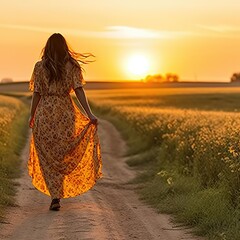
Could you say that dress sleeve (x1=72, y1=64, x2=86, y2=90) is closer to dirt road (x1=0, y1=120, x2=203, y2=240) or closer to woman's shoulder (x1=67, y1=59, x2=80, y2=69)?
woman's shoulder (x1=67, y1=59, x2=80, y2=69)

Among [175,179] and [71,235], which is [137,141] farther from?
[71,235]

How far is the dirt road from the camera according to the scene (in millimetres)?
10266

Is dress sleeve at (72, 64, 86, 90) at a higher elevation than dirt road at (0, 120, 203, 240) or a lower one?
higher

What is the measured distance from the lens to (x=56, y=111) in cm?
1231

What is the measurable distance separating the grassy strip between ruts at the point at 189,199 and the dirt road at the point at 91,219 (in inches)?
11.5

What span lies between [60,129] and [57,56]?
1176mm

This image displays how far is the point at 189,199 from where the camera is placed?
13016 mm

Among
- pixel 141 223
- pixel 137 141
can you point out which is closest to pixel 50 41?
pixel 141 223

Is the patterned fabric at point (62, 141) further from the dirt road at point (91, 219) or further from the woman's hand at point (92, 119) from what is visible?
the dirt road at point (91, 219)

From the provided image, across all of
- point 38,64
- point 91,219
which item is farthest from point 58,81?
point 91,219

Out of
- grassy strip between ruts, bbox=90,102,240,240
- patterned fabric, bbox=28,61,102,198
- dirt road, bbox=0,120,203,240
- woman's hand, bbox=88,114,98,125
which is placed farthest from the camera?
woman's hand, bbox=88,114,98,125

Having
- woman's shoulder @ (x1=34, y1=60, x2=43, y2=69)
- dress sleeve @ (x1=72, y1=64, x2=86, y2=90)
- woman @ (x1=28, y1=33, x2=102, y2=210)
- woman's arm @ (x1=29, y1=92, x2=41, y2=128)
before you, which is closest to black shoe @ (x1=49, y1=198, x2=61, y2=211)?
woman @ (x1=28, y1=33, x2=102, y2=210)

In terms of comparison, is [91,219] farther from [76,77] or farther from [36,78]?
[36,78]

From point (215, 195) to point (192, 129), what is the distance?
22.3ft
